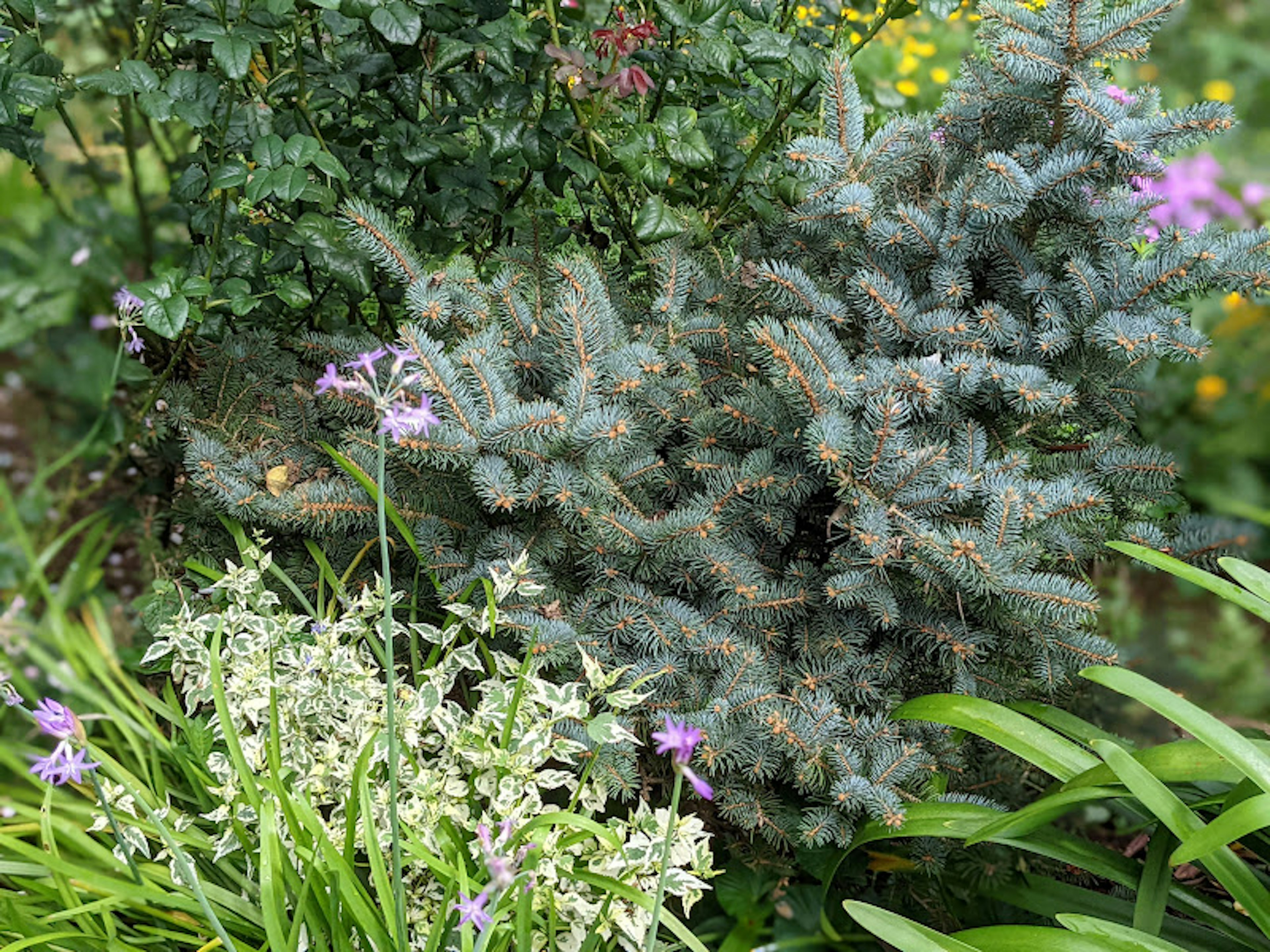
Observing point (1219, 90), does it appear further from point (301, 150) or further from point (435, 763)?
point (435, 763)

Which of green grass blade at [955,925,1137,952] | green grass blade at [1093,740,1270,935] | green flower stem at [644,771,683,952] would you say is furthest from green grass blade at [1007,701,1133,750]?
green flower stem at [644,771,683,952]

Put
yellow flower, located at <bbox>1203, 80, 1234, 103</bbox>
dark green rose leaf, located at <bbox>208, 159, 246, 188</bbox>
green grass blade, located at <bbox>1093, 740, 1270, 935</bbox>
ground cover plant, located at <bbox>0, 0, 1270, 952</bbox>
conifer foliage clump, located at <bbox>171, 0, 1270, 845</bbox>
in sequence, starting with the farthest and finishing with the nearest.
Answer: yellow flower, located at <bbox>1203, 80, 1234, 103</bbox> → dark green rose leaf, located at <bbox>208, 159, 246, 188</bbox> → conifer foliage clump, located at <bbox>171, 0, 1270, 845</bbox> → ground cover plant, located at <bbox>0, 0, 1270, 952</bbox> → green grass blade, located at <bbox>1093, 740, 1270, 935</bbox>

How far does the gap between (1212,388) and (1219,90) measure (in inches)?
A: 74.2

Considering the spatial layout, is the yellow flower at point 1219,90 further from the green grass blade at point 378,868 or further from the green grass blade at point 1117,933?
the green grass blade at point 378,868

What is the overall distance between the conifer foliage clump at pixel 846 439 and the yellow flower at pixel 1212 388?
160 millimetres

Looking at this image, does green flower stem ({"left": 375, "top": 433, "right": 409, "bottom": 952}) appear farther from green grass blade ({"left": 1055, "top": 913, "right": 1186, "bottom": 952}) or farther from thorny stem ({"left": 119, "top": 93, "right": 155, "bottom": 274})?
thorny stem ({"left": 119, "top": 93, "right": 155, "bottom": 274})

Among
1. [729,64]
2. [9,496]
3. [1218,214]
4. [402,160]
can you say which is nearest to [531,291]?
[402,160]

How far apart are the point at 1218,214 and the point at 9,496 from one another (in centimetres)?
253

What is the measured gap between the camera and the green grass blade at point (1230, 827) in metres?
1.28

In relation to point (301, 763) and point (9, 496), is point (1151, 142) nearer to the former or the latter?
point (301, 763)

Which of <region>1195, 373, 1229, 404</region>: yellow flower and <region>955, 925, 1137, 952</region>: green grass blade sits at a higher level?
<region>1195, 373, 1229, 404</region>: yellow flower

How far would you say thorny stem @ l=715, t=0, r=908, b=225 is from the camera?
2.01m

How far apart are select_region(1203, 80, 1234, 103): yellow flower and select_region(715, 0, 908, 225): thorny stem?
62.9 inches

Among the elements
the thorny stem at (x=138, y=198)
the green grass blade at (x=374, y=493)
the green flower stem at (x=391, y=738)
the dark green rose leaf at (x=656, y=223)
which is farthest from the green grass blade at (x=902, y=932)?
the thorny stem at (x=138, y=198)
